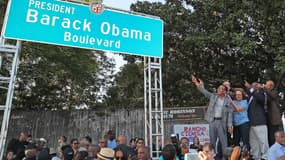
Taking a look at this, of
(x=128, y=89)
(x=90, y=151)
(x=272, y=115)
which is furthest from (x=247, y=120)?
(x=128, y=89)

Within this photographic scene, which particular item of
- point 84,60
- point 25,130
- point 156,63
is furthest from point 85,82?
point 156,63

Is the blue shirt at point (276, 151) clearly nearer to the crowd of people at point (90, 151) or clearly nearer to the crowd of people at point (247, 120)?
the crowd of people at point (247, 120)

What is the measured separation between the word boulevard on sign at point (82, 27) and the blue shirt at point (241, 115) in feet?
6.88

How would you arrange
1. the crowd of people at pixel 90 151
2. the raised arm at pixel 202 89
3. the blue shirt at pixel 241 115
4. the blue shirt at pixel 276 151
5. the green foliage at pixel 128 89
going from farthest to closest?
the green foliage at pixel 128 89
the raised arm at pixel 202 89
the blue shirt at pixel 241 115
the blue shirt at pixel 276 151
the crowd of people at pixel 90 151

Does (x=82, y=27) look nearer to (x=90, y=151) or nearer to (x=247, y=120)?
(x=90, y=151)

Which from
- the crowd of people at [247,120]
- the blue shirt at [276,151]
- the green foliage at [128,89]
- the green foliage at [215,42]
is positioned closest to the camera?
the blue shirt at [276,151]

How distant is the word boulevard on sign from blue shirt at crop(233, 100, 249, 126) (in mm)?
2097

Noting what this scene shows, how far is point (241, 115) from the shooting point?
505cm

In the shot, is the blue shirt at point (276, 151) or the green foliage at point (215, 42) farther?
the green foliage at point (215, 42)

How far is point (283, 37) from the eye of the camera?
9672 millimetres

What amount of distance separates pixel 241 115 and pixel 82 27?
351cm

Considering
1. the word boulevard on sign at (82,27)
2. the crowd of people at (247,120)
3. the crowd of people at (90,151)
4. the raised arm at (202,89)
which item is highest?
the word boulevard on sign at (82,27)

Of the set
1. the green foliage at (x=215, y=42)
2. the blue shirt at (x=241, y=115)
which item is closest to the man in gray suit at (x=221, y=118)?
the blue shirt at (x=241, y=115)

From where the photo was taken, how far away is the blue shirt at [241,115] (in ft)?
16.5
